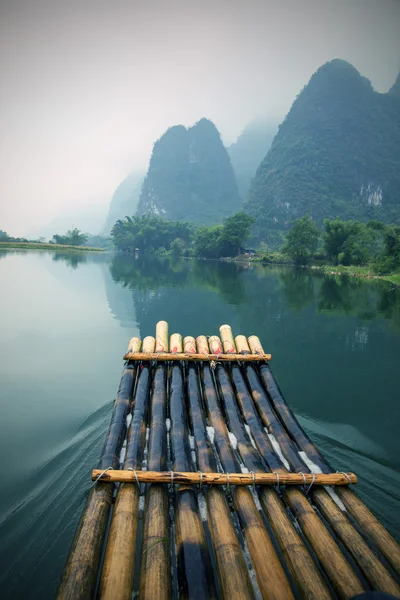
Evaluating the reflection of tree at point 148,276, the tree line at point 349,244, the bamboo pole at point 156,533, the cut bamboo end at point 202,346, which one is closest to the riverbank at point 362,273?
the tree line at point 349,244

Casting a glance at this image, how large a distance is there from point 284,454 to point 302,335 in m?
8.74

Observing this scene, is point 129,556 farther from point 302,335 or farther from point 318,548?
point 302,335

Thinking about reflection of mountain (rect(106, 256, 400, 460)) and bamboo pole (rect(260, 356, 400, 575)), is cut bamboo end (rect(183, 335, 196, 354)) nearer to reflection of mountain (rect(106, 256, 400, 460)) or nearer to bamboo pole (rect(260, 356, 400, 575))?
bamboo pole (rect(260, 356, 400, 575))

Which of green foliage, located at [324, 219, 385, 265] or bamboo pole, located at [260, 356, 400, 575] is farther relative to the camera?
green foliage, located at [324, 219, 385, 265]

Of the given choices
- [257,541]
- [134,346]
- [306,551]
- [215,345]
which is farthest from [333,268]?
[257,541]

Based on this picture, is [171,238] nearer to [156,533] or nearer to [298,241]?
[298,241]

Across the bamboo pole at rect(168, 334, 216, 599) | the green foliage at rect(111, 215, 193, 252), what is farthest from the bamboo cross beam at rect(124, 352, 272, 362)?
the green foliage at rect(111, 215, 193, 252)

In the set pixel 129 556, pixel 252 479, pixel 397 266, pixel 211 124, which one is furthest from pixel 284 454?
pixel 211 124

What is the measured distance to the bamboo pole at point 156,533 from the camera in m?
2.10

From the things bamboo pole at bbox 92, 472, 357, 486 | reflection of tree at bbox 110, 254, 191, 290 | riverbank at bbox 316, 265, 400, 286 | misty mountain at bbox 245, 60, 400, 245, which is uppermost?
misty mountain at bbox 245, 60, 400, 245

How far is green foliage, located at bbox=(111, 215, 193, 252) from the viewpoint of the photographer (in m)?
88.2

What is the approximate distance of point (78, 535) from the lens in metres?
2.43

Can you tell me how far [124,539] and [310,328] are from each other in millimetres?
11731

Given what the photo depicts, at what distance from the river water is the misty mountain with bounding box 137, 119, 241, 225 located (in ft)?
469
